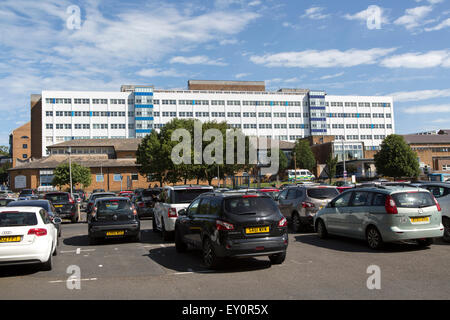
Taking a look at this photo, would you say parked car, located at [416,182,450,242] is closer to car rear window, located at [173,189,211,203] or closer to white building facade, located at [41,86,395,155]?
car rear window, located at [173,189,211,203]

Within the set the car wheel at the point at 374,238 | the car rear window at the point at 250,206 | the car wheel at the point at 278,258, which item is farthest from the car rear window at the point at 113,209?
the car wheel at the point at 374,238

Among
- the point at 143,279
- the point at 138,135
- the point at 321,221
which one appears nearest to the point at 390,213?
the point at 321,221

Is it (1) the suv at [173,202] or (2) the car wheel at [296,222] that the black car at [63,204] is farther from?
(2) the car wheel at [296,222]

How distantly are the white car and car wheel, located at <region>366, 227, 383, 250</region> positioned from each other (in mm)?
8007

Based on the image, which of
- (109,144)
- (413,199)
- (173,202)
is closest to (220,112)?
(109,144)

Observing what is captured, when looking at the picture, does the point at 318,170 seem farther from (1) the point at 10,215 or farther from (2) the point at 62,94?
(1) the point at 10,215

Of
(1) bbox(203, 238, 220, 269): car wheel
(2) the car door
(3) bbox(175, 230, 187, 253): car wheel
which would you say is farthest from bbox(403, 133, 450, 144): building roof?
(1) bbox(203, 238, 220, 269): car wheel

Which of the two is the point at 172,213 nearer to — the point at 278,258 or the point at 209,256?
the point at 209,256

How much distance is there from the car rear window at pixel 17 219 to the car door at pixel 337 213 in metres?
8.20

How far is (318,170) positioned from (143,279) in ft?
267

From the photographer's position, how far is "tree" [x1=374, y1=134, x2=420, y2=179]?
5712cm

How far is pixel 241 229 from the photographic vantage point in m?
8.34

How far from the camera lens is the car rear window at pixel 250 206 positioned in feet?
28.3
